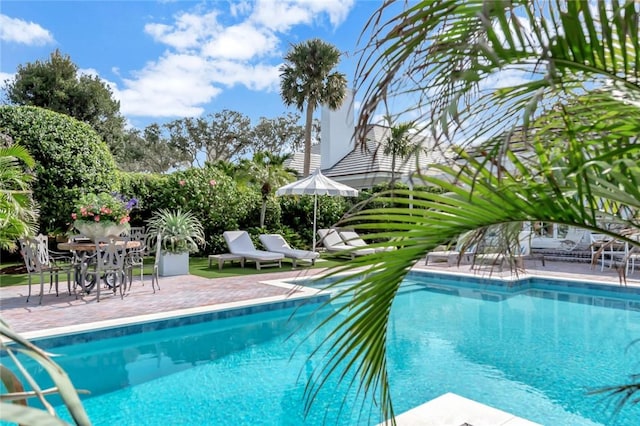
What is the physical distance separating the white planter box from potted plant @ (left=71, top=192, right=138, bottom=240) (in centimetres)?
279

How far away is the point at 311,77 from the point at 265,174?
712 cm

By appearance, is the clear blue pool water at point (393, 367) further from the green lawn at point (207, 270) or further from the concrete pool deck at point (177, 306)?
the green lawn at point (207, 270)

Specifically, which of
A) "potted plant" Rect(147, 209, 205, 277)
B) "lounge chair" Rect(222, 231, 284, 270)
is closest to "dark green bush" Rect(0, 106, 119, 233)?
"potted plant" Rect(147, 209, 205, 277)

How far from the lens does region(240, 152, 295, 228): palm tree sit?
17.4 m

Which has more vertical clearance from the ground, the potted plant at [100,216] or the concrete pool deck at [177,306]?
the potted plant at [100,216]

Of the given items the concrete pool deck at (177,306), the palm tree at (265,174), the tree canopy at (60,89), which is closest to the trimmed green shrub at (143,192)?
the palm tree at (265,174)

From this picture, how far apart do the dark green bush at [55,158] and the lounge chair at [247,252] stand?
4442mm

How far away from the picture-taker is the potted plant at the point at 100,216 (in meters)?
8.83

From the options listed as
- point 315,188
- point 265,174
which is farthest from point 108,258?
point 265,174

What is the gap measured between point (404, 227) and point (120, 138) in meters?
28.9

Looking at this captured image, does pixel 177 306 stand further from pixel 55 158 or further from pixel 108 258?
pixel 55 158

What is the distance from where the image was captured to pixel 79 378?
5691 millimetres

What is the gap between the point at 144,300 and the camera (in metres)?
8.63

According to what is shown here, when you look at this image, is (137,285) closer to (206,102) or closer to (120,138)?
(120,138)
